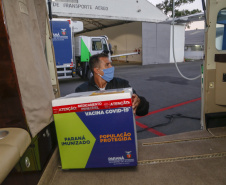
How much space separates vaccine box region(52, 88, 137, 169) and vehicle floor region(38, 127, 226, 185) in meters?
0.09

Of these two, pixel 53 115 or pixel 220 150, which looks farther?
pixel 220 150

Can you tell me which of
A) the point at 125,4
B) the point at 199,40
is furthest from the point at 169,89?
the point at 199,40

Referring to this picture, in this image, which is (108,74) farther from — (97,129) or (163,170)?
(163,170)

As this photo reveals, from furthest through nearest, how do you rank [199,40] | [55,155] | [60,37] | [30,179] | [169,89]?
[199,40] → [60,37] → [169,89] → [55,155] → [30,179]

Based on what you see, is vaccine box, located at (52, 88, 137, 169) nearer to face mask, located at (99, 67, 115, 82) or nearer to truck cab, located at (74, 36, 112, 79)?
face mask, located at (99, 67, 115, 82)

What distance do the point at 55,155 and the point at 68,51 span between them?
27.2 feet

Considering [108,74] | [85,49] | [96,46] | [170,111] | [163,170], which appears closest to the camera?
[163,170]

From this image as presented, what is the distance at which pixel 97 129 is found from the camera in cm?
151

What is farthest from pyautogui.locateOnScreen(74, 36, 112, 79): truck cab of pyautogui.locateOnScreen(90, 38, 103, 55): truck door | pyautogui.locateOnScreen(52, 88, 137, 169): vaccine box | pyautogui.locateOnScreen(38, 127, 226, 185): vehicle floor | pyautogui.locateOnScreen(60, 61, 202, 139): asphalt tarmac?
pyautogui.locateOnScreen(52, 88, 137, 169): vaccine box

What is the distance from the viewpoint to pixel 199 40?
2177 centimetres

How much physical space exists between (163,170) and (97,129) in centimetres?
65

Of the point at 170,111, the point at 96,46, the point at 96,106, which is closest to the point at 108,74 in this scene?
the point at 96,106

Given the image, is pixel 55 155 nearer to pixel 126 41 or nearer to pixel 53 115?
pixel 53 115

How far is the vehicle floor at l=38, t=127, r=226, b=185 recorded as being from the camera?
4.96 feet
